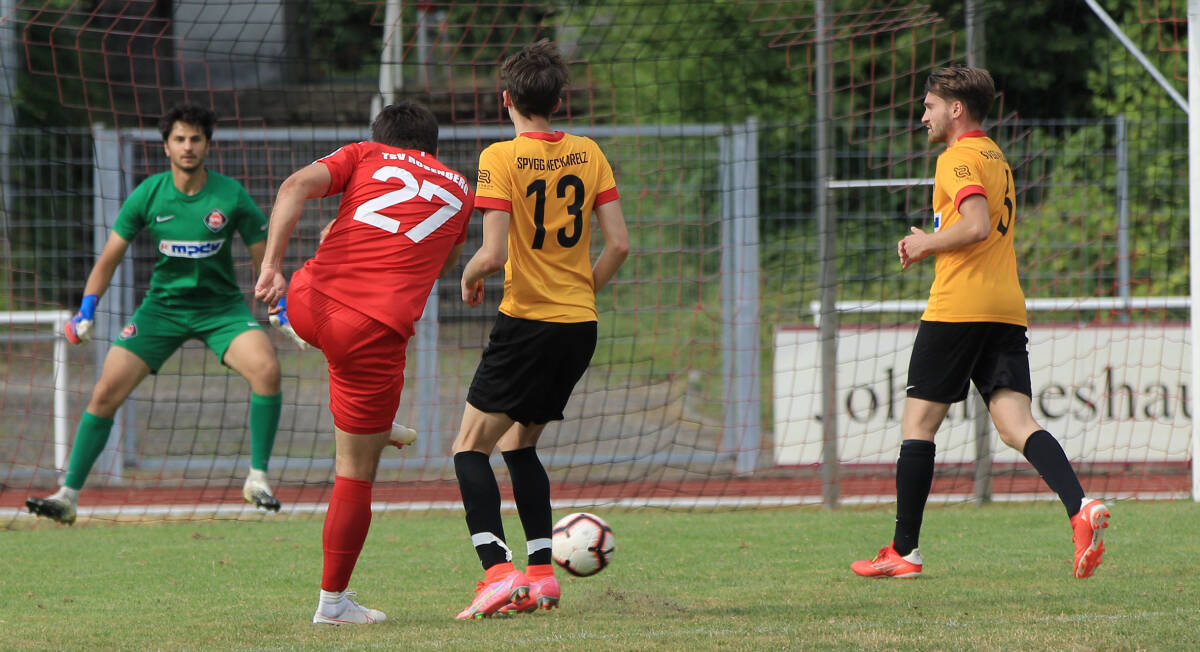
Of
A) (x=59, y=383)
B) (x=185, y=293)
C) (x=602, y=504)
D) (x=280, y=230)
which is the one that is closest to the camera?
(x=280, y=230)

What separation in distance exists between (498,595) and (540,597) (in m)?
0.21

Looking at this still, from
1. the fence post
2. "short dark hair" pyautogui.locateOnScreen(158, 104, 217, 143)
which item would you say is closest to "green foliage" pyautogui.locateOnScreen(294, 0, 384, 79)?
the fence post

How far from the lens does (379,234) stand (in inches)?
171

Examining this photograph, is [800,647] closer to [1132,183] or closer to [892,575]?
[892,575]

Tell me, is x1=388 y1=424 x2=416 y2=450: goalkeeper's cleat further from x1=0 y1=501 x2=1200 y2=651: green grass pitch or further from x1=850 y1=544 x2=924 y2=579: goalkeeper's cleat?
x1=850 y1=544 x2=924 y2=579: goalkeeper's cleat

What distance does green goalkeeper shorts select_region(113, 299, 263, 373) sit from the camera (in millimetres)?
6734

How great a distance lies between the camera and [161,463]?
974 centimetres

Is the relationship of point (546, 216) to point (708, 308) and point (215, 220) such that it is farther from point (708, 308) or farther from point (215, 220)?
point (708, 308)

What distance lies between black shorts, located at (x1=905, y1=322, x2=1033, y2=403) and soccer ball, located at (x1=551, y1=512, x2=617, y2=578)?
1.44 metres

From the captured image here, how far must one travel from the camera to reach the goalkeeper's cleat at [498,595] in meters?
4.36

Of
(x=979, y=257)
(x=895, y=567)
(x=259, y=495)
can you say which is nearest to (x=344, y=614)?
(x=895, y=567)

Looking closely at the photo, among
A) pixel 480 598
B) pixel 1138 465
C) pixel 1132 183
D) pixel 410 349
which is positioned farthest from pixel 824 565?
pixel 1132 183

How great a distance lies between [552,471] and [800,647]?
618 centimetres

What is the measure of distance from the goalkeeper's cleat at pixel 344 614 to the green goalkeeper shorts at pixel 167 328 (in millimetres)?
2657
